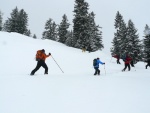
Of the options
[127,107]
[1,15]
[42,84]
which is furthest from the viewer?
[1,15]

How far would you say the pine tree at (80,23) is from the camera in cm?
3725

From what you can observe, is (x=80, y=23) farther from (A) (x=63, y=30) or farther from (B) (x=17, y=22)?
(B) (x=17, y=22)

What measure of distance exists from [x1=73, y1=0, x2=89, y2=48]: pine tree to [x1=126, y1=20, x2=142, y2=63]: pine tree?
1250 cm

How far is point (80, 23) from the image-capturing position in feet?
125

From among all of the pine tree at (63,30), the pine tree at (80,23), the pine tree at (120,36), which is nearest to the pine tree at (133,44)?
the pine tree at (120,36)

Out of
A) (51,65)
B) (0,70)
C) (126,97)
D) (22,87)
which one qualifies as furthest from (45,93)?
(51,65)

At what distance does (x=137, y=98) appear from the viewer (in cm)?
703

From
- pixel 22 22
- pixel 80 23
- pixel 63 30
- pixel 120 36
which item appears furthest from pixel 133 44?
pixel 22 22

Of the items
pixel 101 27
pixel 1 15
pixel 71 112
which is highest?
pixel 1 15

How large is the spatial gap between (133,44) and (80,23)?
1478 centimetres

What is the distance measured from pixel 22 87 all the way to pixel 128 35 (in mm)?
40535

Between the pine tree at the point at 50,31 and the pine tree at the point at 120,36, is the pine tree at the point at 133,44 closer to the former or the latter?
the pine tree at the point at 120,36

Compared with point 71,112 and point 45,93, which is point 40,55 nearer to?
point 45,93

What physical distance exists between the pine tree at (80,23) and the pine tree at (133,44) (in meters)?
12.5
